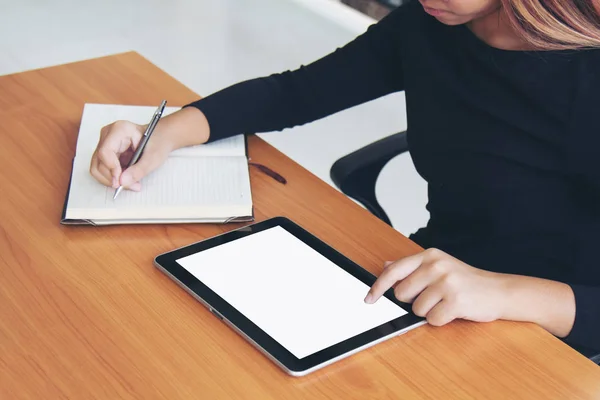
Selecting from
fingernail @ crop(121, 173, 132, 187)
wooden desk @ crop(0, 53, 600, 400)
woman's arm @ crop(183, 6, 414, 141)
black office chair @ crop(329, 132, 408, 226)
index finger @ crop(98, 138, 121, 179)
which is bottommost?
wooden desk @ crop(0, 53, 600, 400)

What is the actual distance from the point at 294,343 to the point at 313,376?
0.05 m

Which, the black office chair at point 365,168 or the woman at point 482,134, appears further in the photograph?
the black office chair at point 365,168

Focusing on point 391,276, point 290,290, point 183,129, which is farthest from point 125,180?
point 391,276

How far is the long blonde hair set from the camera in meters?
1.16

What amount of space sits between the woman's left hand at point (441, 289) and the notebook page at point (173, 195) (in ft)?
0.92

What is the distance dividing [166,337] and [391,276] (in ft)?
0.98

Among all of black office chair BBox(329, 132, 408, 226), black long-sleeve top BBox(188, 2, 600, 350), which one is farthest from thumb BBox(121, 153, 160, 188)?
black office chair BBox(329, 132, 408, 226)

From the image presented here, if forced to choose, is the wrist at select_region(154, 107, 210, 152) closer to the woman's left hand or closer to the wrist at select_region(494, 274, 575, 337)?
the woman's left hand

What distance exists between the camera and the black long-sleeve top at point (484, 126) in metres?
1.28

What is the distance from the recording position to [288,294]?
1.14 meters

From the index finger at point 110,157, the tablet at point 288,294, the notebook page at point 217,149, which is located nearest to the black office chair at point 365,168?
the notebook page at point 217,149

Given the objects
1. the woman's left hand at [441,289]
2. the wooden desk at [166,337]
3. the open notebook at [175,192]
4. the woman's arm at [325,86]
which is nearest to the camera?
the wooden desk at [166,337]

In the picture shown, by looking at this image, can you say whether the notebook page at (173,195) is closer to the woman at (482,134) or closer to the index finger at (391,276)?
the woman at (482,134)

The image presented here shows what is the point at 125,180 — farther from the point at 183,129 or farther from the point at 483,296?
the point at 483,296
